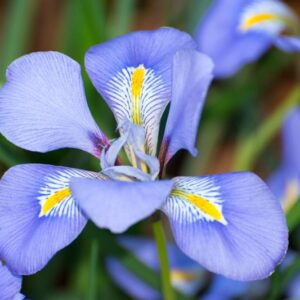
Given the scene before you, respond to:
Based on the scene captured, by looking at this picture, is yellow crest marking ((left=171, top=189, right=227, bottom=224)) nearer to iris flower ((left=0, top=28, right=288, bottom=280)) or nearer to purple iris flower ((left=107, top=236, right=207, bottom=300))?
iris flower ((left=0, top=28, right=288, bottom=280))

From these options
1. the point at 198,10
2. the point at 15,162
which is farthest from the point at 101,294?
the point at 198,10

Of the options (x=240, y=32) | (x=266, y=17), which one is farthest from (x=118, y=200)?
(x=266, y=17)

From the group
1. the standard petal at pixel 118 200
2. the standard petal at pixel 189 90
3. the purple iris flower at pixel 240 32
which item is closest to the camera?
the standard petal at pixel 118 200

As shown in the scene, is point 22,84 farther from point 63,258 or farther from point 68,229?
point 63,258

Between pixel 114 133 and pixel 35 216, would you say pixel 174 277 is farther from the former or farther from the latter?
pixel 35 216

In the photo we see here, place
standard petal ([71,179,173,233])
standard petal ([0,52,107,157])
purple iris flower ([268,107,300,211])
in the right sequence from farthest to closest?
purple iris flower ([268,107,300,211]), standard petal ([0,52,107,157]), standard petal ([71,179,173,233])

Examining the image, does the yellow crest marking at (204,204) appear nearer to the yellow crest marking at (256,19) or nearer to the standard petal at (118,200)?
the standard petal at (118,200)

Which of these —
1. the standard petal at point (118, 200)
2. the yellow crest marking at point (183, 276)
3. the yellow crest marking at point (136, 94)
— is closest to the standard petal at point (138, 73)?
the yellow crest marking at point (136, 94)

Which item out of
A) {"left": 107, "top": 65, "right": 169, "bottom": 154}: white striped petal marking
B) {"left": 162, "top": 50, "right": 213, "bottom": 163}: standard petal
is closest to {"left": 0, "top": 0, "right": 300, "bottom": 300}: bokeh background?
{"left": 107, "top": 65, "right": 169, "bottom": 154}: white striped petal marking

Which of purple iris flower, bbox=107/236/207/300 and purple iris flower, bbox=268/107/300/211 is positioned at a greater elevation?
purple iris flower, bbox=268/107/300/211
